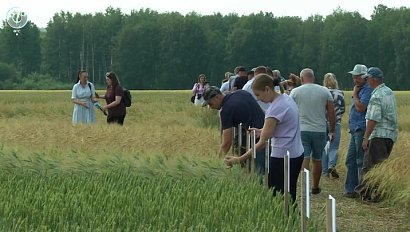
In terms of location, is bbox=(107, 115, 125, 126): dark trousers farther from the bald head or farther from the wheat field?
the bald head

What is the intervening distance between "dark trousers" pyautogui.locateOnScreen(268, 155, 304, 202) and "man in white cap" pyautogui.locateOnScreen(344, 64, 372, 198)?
2876mm

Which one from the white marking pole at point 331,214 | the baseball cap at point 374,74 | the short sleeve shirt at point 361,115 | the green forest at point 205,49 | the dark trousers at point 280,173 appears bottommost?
the green forest at point 205,49

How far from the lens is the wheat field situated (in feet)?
17.2

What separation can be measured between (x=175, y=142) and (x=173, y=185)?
3547 mm

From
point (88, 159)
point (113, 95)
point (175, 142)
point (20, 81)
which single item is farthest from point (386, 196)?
point (20, 81)

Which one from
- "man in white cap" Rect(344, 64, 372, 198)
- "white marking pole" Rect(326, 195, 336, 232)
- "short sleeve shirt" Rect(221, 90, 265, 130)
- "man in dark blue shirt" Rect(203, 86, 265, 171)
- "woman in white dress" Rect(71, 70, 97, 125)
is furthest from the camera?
"woman in white dress" Rect(71, 70, 97, 125)

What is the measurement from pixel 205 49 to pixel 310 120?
312ft

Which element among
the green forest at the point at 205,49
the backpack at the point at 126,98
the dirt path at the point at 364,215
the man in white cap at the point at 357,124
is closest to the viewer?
the dirt path at the point at 364,215

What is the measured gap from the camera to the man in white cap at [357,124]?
10.1 meters

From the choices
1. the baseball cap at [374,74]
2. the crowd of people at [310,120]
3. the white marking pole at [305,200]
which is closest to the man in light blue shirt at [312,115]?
the crowd of people at [310,120]

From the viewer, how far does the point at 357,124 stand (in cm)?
1025

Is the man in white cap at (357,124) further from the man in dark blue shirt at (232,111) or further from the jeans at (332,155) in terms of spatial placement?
the man in dark blue shirt at (232,111)

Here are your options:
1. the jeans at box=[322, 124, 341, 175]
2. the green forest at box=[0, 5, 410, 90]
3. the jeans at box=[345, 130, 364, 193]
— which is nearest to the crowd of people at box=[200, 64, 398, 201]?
the jeans at box=[345, 130, 364, 193]

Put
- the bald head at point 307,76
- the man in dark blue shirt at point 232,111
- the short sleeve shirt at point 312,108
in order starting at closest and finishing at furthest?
1. the man in dark blue shirt at point 232,111
2. the short sleeve shirt at point 312,108
3. the bald head at point 307,76
